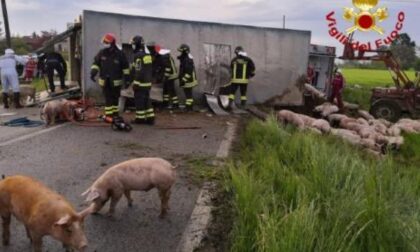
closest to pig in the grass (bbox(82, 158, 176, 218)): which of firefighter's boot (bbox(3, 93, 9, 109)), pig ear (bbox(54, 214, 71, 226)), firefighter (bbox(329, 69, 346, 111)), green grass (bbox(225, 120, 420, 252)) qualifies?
green grass (bbox(225, 120, 420, 252))

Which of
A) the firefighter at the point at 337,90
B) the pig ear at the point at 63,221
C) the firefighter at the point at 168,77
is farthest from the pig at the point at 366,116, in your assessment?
the pig ear at the point at 63,221

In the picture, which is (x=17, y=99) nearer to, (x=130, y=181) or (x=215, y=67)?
(x=215, y=67)

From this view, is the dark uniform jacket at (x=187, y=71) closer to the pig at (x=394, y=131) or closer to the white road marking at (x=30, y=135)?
the white road marking at (x=30, y=135)

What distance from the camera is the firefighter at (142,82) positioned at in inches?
438

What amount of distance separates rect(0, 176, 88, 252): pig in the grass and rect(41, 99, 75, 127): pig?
7009 millimetres

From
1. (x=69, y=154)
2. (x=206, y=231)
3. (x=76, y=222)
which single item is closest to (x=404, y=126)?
(x=69, y=154)

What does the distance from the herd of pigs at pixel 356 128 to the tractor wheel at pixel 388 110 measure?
0.81 m

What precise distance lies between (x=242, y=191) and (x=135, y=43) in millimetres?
7115

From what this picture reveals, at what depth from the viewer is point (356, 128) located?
1432 cm

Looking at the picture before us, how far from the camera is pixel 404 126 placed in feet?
50.1

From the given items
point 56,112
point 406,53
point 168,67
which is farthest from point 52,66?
point 406,53

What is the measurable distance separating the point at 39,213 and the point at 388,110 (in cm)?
1651

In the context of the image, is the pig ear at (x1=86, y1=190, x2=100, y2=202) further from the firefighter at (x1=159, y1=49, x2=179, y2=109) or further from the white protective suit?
the white protective suit

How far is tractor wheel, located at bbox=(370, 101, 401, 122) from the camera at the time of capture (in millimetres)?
18250
